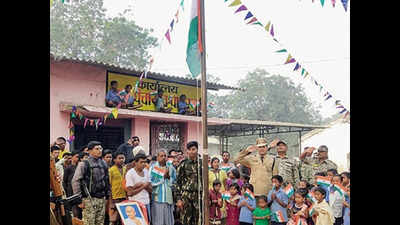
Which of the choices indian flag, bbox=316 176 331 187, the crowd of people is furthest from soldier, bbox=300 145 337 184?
indian flag, bbox=316 176 331 187

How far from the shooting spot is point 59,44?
67.4 feet

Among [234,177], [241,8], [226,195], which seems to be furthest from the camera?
[234,177]

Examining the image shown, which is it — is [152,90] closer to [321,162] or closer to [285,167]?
[285,167]

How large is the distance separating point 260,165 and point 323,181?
88cm

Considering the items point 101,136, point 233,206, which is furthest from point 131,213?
point 101,136

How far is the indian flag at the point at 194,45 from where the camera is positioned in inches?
173

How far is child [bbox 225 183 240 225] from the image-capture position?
6.05 m

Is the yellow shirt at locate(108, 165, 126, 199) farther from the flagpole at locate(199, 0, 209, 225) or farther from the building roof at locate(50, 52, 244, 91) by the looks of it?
the building roof at locate(50, 52, 244, 91)

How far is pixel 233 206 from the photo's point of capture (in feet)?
20.0

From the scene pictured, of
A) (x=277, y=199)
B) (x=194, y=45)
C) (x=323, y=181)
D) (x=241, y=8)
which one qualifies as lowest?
(x=277, y=199)
